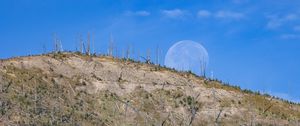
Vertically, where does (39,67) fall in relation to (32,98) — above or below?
above

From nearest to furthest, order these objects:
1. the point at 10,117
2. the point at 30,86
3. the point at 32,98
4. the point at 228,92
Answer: the point at 10,117
the point at 32,98
the point at 30,86
the point at 228,92

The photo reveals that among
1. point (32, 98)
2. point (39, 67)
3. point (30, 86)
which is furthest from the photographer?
point (39, 67)

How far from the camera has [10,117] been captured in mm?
78188

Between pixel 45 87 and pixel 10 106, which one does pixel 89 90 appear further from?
pixel 10 106

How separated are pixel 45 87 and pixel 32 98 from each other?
7.18m

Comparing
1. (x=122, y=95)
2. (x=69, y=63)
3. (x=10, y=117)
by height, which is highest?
(x=69, y=63)

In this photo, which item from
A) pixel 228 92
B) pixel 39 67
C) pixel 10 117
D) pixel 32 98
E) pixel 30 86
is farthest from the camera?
pixel 228 92

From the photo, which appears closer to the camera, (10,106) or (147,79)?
(10,106)

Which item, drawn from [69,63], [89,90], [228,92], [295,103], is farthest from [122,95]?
[295,103]

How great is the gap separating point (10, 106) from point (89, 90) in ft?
65.5

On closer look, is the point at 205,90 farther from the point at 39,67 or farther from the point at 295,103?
the point at 39,67

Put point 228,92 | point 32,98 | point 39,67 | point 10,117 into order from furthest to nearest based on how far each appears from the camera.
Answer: point 228,92 < point 39,67 < point 32,98 < point 10,117

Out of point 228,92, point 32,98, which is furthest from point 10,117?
point 228,92

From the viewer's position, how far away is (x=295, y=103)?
115 m
